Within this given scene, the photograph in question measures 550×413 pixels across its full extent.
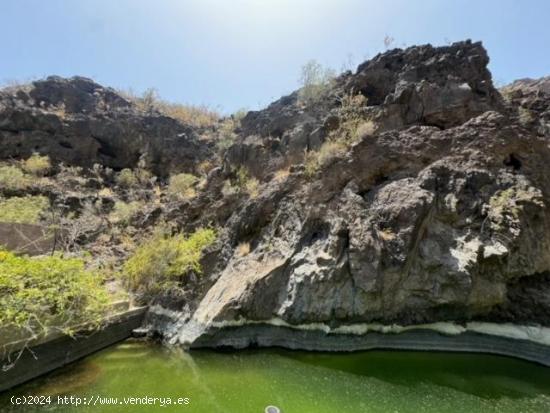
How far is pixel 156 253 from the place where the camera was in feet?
35.4

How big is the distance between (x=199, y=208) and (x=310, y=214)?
17.0 feet

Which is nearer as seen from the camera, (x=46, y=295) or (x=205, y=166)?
(x=46, y=295)

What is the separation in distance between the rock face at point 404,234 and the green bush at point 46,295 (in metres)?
2.29

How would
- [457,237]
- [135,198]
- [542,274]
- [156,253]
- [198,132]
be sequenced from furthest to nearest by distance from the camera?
[198,132] < [135,198] < [156,253] < [542,274] < [457,237]

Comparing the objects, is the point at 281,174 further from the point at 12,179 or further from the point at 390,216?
the point at 12,179

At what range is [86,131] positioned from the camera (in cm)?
2064

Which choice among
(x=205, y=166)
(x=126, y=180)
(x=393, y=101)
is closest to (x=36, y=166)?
(x=126, y=180)

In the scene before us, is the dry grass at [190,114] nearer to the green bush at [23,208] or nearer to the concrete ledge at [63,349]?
the green bush at [23,208]

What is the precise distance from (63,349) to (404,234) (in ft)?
28.6

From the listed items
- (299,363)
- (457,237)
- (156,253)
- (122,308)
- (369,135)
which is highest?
(369,135)

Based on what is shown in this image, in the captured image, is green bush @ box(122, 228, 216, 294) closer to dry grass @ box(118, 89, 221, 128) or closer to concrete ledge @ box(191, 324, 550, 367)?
concrete ledge @ box(191, 324, 550, 367)

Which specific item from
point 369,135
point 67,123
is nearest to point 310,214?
point 369,135

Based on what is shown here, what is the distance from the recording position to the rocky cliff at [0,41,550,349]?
8.75 metres

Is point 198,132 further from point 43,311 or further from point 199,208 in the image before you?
point 43,311
